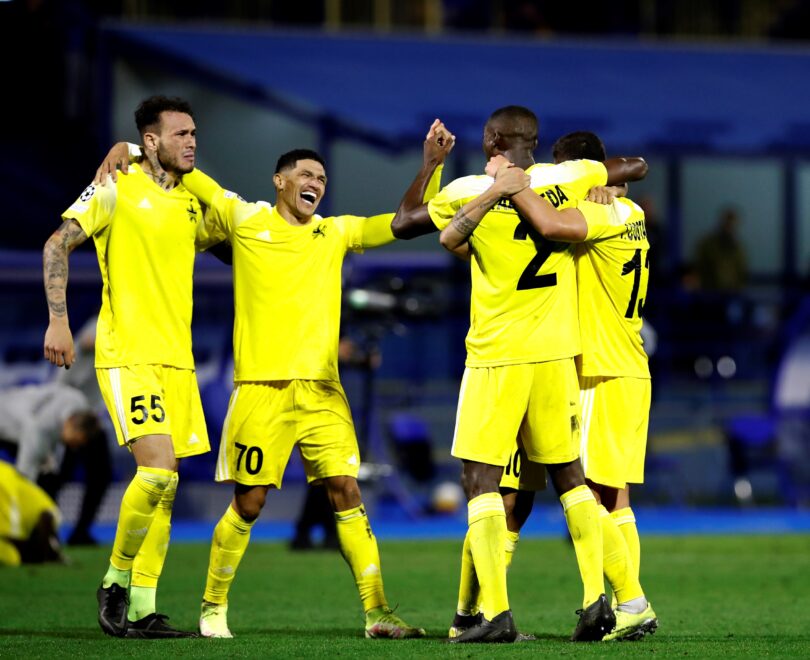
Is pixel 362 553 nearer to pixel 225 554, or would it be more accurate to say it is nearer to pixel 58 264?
pixel 225 554

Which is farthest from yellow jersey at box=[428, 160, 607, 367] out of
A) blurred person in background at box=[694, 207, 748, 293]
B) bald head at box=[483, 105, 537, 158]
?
blurred person in background at box=[694, 207, 748, 293]

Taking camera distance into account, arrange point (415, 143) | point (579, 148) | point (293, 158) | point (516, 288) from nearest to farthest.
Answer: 1. point (516, 288)
2. point (579, 148)
3. point (293, 158)
4. point (415, 143)

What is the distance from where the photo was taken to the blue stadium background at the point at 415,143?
14.9 metres

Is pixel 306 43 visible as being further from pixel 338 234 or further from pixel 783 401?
pixel 338 234

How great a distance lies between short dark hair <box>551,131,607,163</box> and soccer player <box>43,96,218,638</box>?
5.60ft

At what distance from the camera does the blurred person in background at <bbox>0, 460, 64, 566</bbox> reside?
430 inches

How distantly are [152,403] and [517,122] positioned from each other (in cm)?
202

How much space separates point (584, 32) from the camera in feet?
72.5

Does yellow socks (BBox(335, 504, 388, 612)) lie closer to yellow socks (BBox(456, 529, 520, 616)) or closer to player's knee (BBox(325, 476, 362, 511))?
player's knee (BBox(325, 476, 362, 511))

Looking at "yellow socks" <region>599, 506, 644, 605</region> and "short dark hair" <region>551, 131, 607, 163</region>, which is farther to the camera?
"short dark hair" <region>551, 131, 607, 163</region>

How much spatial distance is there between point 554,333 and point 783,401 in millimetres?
10062

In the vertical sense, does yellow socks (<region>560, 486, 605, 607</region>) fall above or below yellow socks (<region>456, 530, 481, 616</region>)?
above

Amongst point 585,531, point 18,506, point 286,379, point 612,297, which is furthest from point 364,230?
point 18,506

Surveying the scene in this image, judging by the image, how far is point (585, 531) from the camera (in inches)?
255
